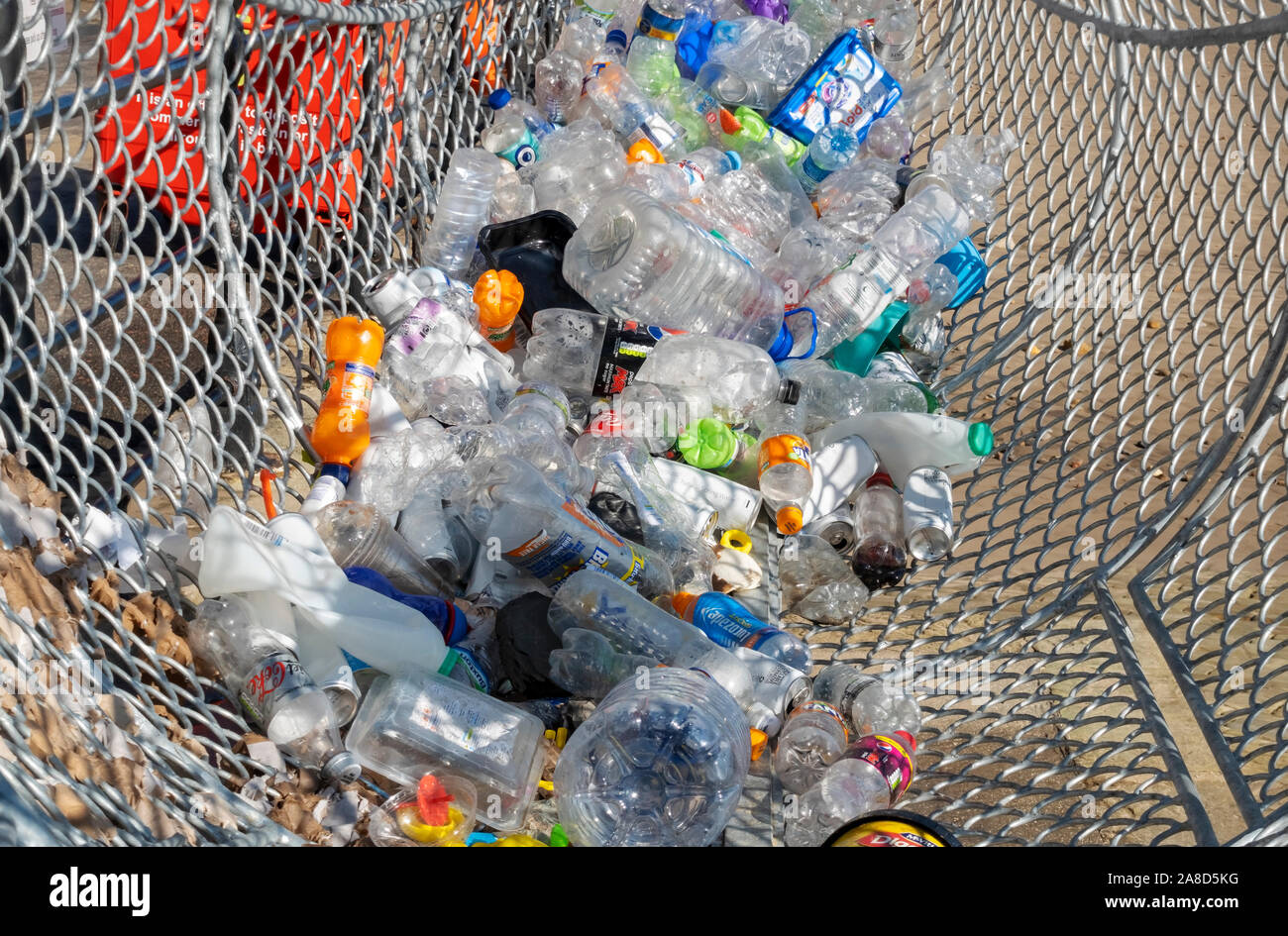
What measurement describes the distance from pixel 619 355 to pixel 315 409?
2.68 feet

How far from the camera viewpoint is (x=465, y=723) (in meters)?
1.99

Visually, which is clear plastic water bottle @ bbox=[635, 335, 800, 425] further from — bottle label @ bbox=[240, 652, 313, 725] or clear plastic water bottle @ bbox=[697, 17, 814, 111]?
clear plastic water bottle @ bbox=[697, 17, 814, 111]

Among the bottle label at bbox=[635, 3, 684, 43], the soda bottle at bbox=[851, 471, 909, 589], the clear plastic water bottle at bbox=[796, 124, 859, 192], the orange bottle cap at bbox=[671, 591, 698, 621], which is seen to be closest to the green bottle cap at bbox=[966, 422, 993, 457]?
the soda bottle at bbox=[851, 471, 909, 589]

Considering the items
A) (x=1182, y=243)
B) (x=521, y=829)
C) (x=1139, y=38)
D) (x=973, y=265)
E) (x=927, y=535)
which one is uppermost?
(x=1139, y=38)

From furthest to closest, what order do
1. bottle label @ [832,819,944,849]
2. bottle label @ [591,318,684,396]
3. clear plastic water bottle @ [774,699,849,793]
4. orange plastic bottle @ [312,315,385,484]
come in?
bottle label @ [591,318,684,396] < orange plastic bottle @ [312,315,385,484] < clear plastic water bottle @ [774,699,849,793] < bottle label @ [832,819,944,849]

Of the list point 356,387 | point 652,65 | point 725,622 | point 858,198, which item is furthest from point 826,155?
point 725,622

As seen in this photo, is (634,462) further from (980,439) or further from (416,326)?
(980,439)

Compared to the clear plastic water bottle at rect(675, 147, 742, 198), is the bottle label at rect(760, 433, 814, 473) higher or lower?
lower

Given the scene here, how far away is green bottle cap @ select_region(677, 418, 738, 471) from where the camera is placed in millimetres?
2900

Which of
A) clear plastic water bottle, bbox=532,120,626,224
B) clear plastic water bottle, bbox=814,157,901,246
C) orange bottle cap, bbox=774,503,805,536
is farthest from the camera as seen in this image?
clear plastic water bottle, bbox=814,157,901,246

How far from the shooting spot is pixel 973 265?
370 centimetres
